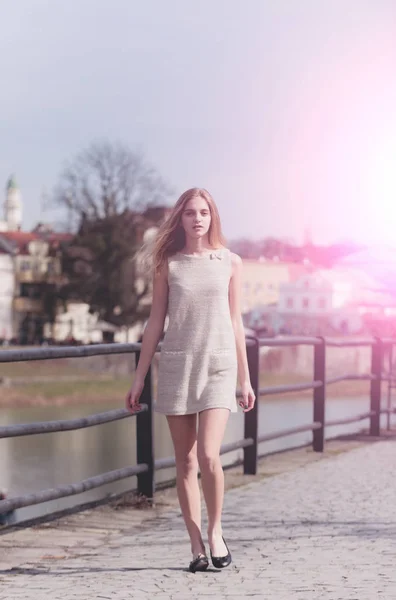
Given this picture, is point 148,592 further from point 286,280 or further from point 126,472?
point 286,280

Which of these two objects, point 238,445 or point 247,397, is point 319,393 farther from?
point 247,397

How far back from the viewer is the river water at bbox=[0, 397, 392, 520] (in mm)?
31594

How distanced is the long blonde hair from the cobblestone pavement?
1314mm

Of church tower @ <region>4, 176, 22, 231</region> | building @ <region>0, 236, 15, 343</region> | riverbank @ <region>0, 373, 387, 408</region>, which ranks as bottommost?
riverbank @ <region>0, 373, 387, 408</region>

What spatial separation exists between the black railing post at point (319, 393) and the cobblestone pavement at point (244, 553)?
7.95ft

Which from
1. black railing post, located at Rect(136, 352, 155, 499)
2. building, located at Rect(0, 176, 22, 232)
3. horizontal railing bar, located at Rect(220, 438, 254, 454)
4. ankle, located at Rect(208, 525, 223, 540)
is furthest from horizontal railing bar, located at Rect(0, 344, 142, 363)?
building, located at Rect(0, 176, 22, 232)

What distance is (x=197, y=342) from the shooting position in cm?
502

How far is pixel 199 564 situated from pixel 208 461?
452mm

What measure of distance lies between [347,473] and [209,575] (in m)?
4.11

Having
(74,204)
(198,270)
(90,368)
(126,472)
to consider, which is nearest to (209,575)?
(198,270)

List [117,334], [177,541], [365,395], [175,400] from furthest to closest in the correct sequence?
[365,395], [117,334], [177,541], [175,400]

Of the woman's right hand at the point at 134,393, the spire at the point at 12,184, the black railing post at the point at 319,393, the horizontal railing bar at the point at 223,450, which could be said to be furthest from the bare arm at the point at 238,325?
the spire at the point at 12,184

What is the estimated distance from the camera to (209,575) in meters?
5.11

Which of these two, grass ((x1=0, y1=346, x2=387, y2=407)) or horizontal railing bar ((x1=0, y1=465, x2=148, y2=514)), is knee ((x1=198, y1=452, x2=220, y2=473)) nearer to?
horizontal railing bar ((x1=0, y1=465, x2=148, y2=514))
